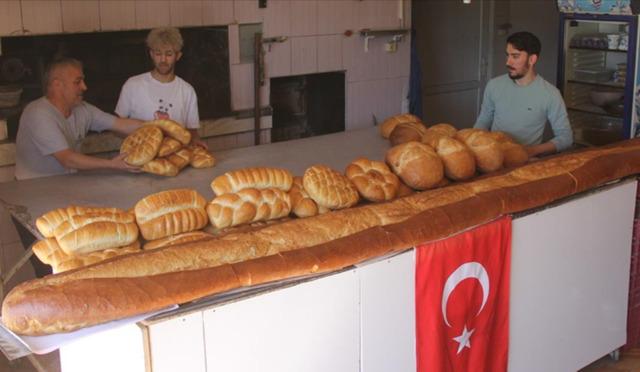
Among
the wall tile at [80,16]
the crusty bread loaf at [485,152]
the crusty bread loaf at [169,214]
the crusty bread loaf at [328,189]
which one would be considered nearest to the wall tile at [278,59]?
the wall tile at [80,16]

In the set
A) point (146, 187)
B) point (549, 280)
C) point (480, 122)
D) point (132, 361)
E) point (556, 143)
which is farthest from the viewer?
point (480, 122)

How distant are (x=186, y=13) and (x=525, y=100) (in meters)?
2.54

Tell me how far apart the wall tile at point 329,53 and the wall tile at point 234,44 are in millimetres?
814

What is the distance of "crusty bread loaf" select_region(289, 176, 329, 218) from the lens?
10.8ft

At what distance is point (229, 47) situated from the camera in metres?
6.29

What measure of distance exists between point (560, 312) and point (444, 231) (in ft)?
3.41

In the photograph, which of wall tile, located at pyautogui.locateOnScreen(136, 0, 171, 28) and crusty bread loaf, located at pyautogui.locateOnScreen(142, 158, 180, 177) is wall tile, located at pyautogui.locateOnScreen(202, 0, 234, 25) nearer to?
wall tile, located at pyautogui.locateOnScreen(136, 0, 171, 28)

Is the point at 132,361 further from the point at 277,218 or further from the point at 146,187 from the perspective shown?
the point at 146,187

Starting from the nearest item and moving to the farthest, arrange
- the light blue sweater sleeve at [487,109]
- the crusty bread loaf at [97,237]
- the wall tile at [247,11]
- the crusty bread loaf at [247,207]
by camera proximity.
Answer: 1. the crusty bread loaf at [97,237]
2. the crusty bread loaf at [247,207]
3. the light blue sweater sleeve at [487,109]
4. the wall tile at [247,11]

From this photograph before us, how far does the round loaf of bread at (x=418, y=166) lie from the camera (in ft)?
11.9

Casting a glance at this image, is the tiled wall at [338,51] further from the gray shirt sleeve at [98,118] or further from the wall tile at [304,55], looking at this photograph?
the gray shirt sleeve at [98,118]

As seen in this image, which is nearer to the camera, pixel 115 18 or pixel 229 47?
pixel 115 18

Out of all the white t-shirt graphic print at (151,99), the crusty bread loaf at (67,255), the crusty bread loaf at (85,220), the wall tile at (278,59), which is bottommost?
the crusty bread loaf at (67,255)

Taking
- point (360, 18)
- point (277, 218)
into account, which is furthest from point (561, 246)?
point (360, 18)
